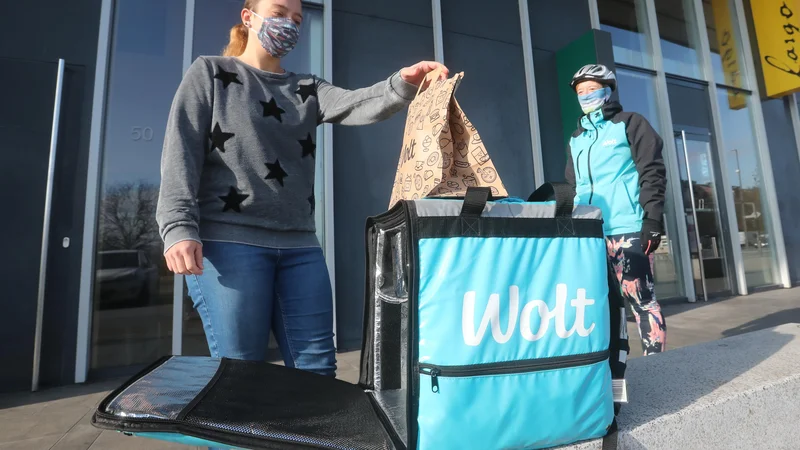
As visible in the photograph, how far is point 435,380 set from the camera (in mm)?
830

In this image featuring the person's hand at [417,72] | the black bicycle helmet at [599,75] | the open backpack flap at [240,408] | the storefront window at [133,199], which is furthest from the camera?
the storefront window at [133,199]

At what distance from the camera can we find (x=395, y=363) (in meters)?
1.07

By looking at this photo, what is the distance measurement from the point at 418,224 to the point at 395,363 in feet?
1.37

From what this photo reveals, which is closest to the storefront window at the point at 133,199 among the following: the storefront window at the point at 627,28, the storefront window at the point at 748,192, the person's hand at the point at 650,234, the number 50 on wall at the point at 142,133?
the number 50 on wall at the point at 142,133

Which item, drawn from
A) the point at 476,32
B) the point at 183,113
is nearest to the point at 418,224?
the point at 183,113

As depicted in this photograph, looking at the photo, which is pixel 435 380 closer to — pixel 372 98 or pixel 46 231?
pixel 372 98

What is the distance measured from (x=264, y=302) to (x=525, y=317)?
2.31 ft

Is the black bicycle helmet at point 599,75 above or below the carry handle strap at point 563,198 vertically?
above

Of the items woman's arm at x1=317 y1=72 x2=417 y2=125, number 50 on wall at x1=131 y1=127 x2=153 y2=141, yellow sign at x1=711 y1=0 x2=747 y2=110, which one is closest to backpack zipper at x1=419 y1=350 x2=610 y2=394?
woman's arm at x1=317 y1=72 x2=417 y2=125

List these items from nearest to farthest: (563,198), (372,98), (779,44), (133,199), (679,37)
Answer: (563,198), (372,98), (133,199), (679,37), (779,44)

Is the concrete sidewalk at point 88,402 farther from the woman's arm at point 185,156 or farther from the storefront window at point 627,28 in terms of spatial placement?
the storefront window at point 627,28

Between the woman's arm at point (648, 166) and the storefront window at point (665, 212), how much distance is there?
4.14 m

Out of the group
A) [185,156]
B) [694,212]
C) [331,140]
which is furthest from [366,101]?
[694,212]

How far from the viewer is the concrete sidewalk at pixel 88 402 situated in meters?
2.09
